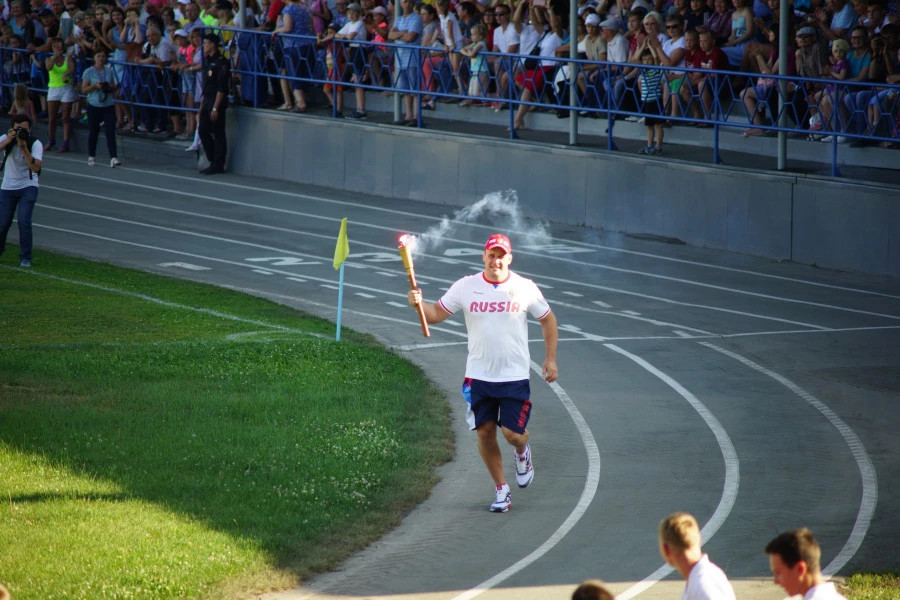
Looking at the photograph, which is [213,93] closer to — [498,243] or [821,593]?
[498,243]

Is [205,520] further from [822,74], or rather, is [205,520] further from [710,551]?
[822,74]

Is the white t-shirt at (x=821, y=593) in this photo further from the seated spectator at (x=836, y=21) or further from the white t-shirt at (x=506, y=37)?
the white t-shirt at (x=506, y=37)

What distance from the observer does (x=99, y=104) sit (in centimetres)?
2864

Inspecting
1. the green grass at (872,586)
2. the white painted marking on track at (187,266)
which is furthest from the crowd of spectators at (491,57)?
the green grass at (872,586)

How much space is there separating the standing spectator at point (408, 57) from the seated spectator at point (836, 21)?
25.2ft

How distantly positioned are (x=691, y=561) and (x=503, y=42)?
19.9 metres

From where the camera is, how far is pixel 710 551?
8.85 m

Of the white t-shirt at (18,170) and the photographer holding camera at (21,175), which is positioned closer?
the photographer holding camera at (21,175)

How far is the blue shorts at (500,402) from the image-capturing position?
31.6 feet

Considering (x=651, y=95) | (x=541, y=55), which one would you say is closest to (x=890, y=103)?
(x=651, y=95)

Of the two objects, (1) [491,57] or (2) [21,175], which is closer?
(2) [21,175]

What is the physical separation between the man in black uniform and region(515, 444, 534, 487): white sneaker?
1865 cm

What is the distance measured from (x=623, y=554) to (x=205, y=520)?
9.63 feet

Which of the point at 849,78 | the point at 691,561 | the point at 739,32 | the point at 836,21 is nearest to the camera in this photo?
the point at 691,561
